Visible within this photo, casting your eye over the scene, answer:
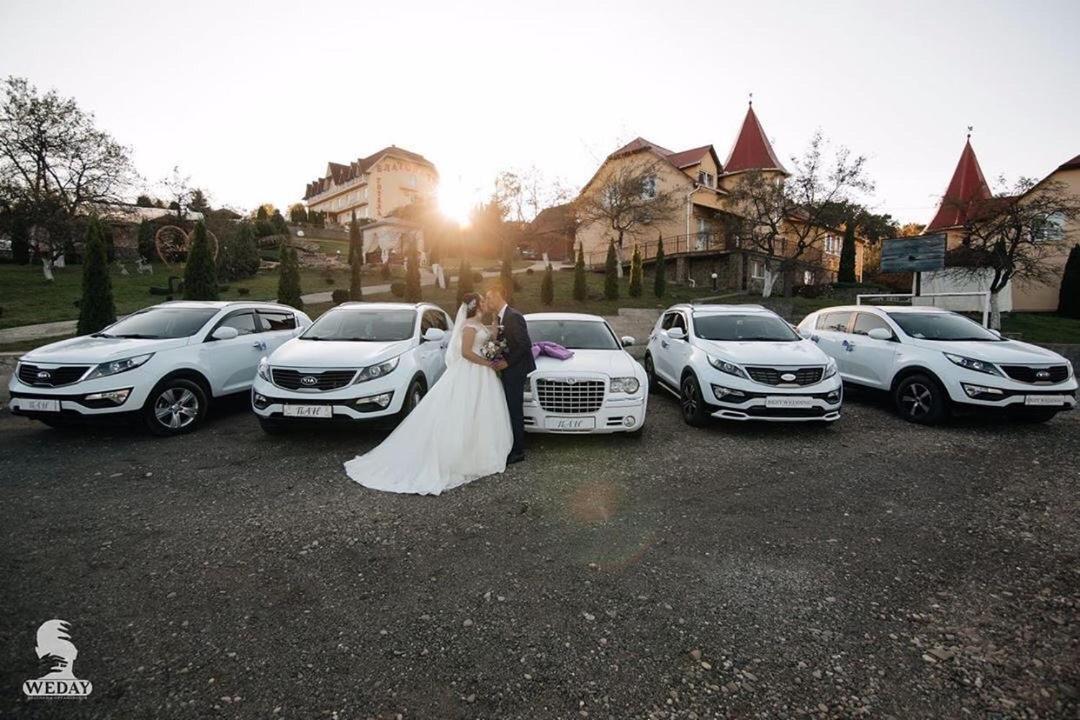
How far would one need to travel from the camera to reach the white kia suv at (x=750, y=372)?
6.61 metres

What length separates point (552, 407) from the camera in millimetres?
6051

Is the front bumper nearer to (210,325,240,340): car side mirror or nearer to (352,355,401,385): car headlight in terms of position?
(352,355,401,385): car headlight

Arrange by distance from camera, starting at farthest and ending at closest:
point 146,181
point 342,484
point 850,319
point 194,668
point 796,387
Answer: point 146,181, point 850,319, point 796,387, point 342,484, point 194,668

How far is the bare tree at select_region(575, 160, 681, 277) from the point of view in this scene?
116ft

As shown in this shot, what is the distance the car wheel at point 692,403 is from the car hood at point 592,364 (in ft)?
3.97

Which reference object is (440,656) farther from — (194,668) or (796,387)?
(796,387)

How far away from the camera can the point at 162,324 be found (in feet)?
24.5

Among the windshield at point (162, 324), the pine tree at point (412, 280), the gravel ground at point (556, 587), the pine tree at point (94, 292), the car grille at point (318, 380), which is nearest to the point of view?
the gravel ground at point (556, 587)

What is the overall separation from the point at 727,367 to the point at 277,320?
7.46m

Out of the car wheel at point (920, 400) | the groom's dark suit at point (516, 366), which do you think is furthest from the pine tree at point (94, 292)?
the car wheel at point (920, 400)

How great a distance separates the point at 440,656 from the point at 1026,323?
32.2 metres

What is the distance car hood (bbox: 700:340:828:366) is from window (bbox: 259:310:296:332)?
23.2ft

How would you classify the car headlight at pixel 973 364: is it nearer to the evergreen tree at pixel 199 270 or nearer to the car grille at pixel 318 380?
the car grille at pixel 318 380

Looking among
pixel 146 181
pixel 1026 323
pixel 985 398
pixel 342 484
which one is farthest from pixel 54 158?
pixel 1026 323
